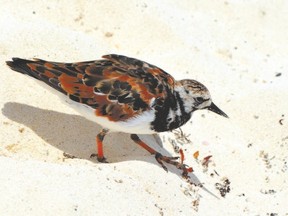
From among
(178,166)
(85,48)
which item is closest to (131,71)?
(178,166)

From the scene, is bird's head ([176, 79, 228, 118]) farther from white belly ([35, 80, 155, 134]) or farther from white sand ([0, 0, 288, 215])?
white sand ([0, 0, 288, 215])

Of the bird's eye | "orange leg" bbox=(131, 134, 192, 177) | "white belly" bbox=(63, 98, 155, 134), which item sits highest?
the bird's eye

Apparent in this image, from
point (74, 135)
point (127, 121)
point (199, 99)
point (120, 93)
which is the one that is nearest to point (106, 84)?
point (120, 93)

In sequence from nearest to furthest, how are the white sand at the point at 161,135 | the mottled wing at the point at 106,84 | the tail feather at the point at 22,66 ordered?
the white sand at the point at 161,135 < the mottled wing at the point at 106,84 < the tail feather at the point at 22,66

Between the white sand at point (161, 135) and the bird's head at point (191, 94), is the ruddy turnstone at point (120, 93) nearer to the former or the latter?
the bird's head at point (191, 94)

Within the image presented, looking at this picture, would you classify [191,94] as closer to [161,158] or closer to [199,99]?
[199,99]

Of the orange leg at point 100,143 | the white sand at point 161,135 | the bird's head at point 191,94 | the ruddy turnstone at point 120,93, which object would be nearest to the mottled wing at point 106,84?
the ruddy turnstone at point 120,93

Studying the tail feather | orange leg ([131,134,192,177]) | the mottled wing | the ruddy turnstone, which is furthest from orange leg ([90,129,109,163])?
the tail feather
